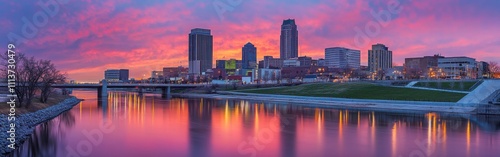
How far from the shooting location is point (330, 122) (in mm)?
43344

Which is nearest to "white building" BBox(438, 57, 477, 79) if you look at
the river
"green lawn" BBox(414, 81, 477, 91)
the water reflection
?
"green lawn" BBox(414, 81, 477, 91)

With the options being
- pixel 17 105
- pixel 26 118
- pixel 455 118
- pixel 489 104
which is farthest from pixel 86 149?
pixel 489 104

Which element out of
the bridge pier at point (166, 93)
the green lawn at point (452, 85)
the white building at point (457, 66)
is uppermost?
the white building at point (457, 66)

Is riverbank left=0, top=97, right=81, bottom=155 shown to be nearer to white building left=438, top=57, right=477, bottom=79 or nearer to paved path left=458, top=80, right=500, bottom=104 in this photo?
paved path left=458, top=80, right=500, bottom=104

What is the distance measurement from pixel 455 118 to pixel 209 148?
33364 millimetres

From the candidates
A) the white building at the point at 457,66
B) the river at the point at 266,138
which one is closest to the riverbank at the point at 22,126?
the river at the point at 266,138

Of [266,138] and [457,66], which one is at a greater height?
[457,66]

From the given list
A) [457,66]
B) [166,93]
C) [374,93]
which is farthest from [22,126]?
[457,66]

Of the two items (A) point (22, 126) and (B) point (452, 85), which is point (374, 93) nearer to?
(B) point (452, 85)

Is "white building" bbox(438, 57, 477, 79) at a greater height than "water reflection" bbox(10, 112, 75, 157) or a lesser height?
greater

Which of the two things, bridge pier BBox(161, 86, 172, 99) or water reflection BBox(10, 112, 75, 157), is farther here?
bridge pier BBox(161, 86, 172, 99)

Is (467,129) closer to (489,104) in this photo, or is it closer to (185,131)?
(489,104)

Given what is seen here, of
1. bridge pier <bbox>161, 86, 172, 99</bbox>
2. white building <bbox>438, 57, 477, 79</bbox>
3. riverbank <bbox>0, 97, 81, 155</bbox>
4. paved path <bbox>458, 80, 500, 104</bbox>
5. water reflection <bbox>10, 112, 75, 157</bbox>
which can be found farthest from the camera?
white building <bbox>438, 57, 477, 79</bbox>

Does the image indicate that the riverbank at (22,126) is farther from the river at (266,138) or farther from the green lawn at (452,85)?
the green lawn at (452,85)
